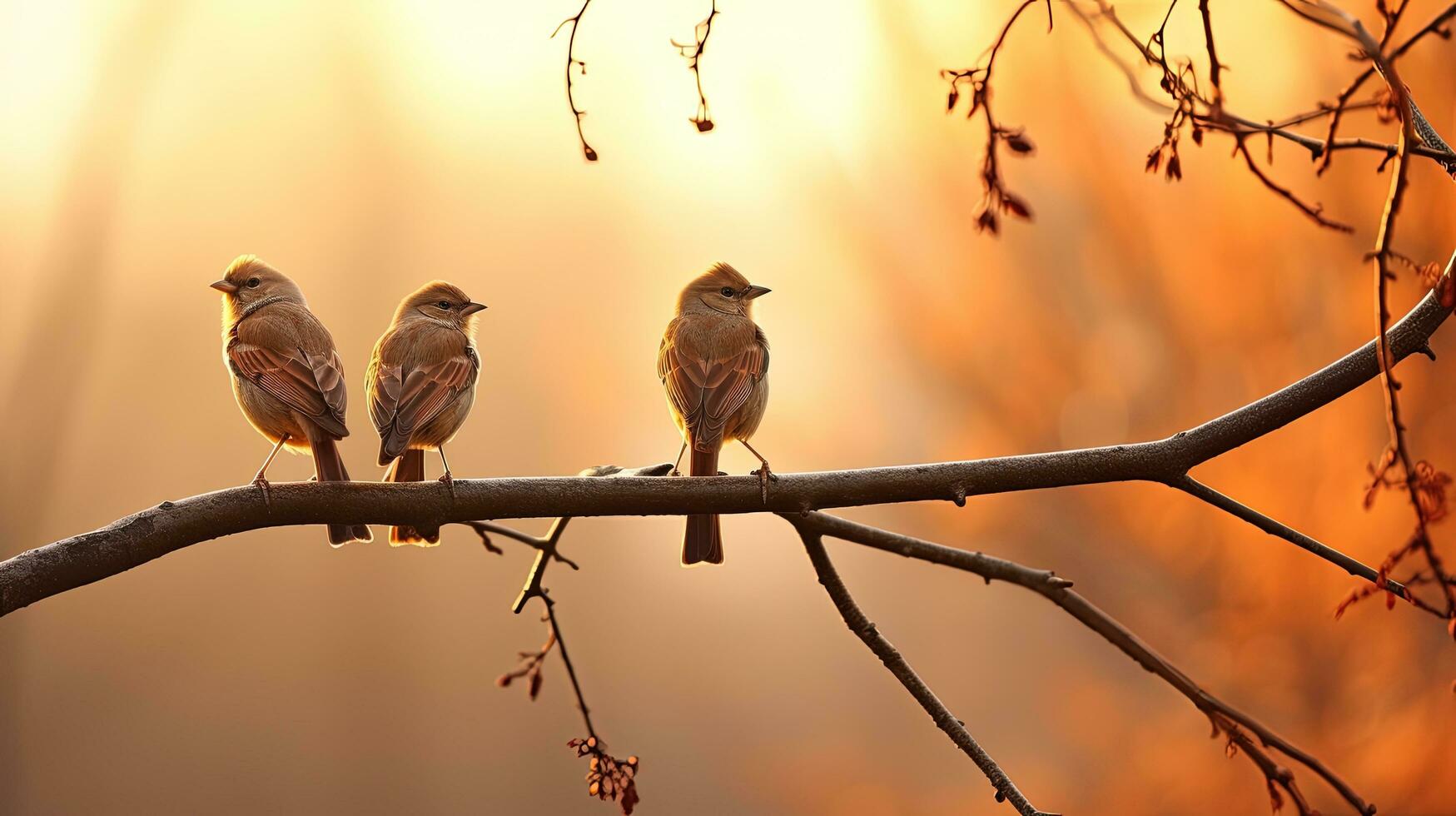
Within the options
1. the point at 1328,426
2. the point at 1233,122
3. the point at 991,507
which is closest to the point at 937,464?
the point at 1233,122

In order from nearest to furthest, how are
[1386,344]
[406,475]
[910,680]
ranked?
[1386,344] → [910,680] → [406,475]

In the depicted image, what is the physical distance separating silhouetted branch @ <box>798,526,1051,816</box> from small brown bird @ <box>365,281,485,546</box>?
1.33 feet

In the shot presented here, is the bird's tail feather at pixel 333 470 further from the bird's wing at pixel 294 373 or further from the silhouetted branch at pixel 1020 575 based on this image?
the silhouetted branch at pixel 1020 575

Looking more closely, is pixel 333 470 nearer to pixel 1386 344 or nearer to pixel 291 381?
pixel 291 381

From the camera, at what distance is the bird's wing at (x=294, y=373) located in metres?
1.10

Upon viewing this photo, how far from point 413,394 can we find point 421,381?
0.09ft

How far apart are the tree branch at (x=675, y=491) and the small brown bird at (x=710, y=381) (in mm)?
235

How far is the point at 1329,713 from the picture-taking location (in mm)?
2889

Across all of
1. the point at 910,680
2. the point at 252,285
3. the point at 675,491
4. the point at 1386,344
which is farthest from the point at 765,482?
the point at 252,285

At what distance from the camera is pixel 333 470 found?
109 centimetres

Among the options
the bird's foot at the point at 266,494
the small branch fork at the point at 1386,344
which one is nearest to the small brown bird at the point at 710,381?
the bird's foot at the point at 266,494

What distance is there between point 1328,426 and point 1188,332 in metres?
0.45

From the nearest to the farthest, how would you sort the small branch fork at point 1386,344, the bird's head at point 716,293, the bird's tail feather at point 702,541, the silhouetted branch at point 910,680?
the small branch fork at point 1386,344, the silhouetted branch at point 910,680, the bird's tail feather at point 702,541, the bird's head at point 716,293

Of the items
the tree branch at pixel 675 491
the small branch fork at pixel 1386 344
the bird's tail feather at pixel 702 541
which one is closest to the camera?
→ the small branch fork at pixel 1386 344
